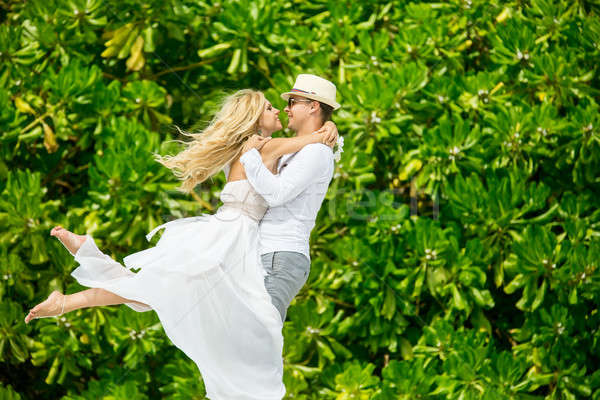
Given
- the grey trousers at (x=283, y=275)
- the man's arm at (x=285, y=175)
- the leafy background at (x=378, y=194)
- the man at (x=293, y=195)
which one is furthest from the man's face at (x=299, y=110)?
the leafy background at (x=378, y=194)

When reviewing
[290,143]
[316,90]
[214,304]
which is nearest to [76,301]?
[214,304]

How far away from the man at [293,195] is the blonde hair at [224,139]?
0.19 m

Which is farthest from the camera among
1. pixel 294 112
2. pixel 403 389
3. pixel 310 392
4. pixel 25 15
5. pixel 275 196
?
pixel 25 15

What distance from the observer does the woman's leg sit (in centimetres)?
383

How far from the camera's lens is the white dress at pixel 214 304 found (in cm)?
375

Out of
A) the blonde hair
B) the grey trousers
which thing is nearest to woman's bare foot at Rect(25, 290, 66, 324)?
the blonde hair

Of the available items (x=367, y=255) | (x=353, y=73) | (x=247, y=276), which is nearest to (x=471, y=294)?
(x=367, y=255)

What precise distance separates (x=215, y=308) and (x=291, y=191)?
57cm

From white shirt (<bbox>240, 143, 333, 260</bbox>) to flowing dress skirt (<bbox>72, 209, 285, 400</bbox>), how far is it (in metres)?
0.18

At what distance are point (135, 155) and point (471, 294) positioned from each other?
248 centimetres

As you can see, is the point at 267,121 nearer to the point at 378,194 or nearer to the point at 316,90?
the point at 316,90

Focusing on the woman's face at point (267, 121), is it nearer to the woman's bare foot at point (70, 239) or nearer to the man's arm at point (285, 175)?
the man's arm at point (285, 175)

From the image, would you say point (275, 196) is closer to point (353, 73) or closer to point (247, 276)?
point (247, 276)

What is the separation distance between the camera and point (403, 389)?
20.1ft
